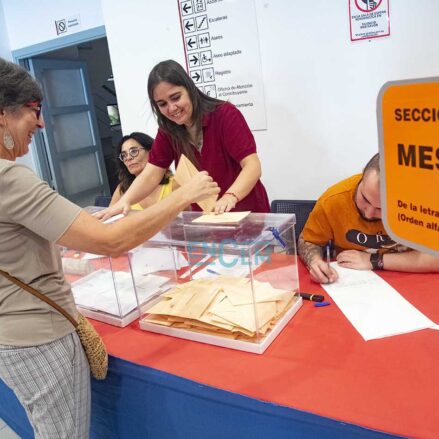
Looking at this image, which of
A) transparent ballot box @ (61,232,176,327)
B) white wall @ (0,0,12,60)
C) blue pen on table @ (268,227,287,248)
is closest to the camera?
blue pen on table @ (268,227,287,248)

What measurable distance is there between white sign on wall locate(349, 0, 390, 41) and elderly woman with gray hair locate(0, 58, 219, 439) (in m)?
1.75

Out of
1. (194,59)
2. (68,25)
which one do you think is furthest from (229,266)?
(68,25)

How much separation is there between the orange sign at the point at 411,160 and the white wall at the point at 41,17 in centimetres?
369

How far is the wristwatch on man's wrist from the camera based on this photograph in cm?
152

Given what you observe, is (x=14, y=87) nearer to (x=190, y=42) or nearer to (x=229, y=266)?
(x=229, y=266)

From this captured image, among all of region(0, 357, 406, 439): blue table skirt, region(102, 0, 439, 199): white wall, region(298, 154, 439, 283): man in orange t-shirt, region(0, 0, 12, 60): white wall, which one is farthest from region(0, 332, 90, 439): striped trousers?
region(0, 0, 12, 60): white wall

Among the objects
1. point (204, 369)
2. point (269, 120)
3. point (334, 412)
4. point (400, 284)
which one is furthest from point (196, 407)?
point (269, 120)

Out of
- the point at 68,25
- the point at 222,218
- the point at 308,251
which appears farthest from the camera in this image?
the point at 68,25

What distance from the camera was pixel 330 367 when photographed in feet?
3.35

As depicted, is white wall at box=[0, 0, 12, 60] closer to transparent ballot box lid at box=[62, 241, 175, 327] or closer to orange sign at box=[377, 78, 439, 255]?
transparent ballot box lid at box=[62, 241, 175, 327]

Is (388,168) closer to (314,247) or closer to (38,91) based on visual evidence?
(38,91)

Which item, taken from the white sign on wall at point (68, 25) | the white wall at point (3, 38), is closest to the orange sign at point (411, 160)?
the white sign on wall at point (68, 25)

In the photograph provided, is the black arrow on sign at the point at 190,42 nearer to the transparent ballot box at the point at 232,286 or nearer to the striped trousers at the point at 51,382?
the transparent ballot box at the point at 232,286

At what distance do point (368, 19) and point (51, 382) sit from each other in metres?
2.32
